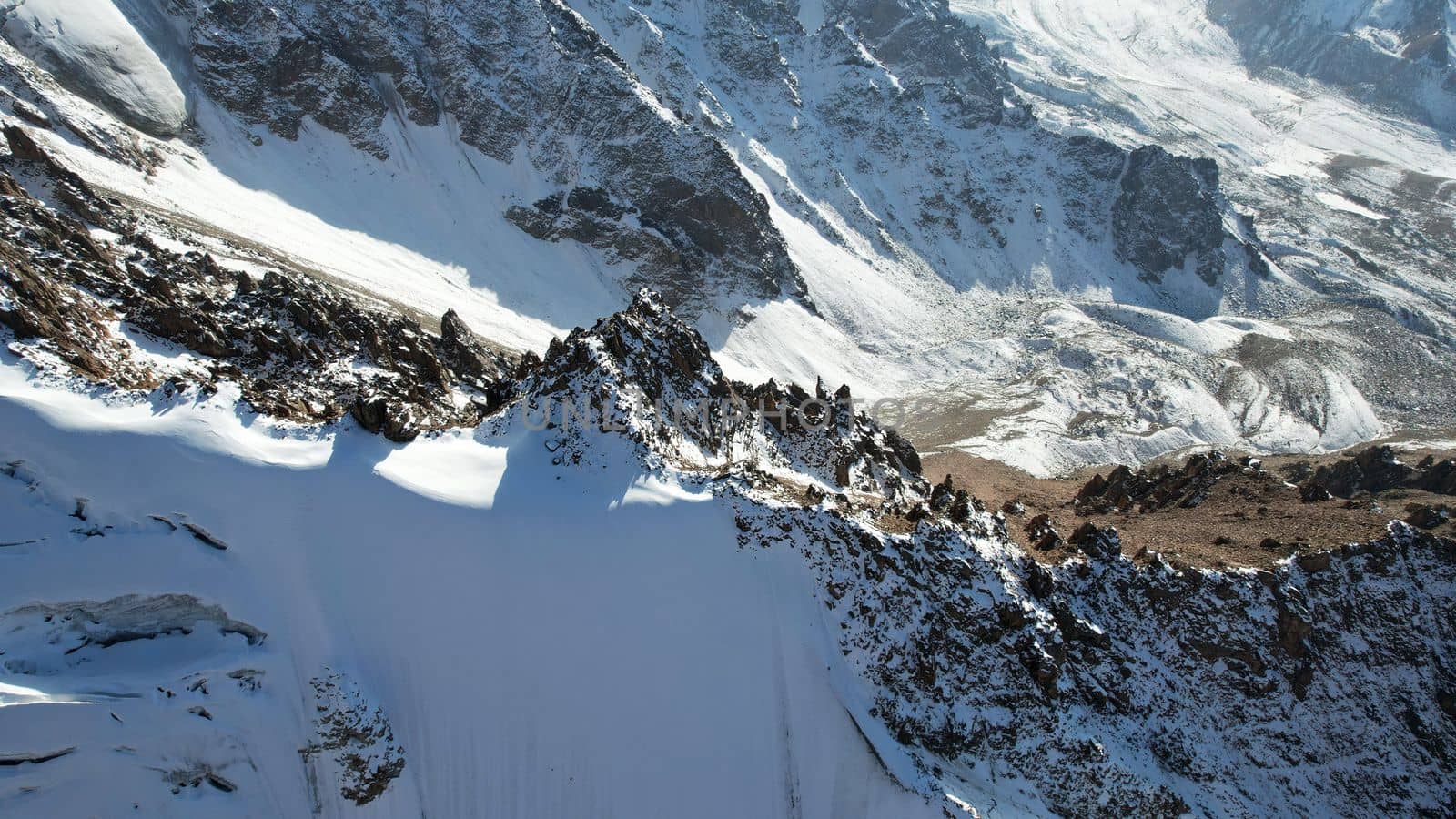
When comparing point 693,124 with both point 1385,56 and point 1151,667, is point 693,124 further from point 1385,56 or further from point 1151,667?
point 1385,56

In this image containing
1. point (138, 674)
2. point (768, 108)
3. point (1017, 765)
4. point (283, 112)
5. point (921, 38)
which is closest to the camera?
point (138, 674)

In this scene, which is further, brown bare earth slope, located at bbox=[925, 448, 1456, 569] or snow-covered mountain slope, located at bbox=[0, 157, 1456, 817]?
brown bare earth slope, located at bbox=[925, 448, 1456, 569]

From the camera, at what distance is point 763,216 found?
90875mm

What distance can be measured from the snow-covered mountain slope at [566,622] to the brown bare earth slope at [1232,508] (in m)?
1.49

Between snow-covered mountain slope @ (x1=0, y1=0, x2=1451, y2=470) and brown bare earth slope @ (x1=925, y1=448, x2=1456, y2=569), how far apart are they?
72.2 ft

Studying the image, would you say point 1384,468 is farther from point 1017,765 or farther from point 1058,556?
point 1017,765

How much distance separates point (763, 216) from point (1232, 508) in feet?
232

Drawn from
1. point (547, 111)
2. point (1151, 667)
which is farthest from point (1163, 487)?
point (547, 111)

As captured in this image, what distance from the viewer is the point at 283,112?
74875 mm

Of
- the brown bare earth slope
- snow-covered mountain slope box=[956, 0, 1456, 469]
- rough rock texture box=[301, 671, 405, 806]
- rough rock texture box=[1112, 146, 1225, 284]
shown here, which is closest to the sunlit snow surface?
rough rock texture box=[301, 671, 405, 806]

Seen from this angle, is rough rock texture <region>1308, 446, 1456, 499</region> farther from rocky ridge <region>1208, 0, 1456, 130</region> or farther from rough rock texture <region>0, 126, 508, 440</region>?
rocky ridge <region>1208, 0, 1456, 130</region>

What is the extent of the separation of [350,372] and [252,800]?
15.3 meters

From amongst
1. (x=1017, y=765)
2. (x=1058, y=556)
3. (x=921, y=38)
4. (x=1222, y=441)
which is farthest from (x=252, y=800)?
(x=921, y=38)

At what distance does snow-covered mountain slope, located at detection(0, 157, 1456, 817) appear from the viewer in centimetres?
1406
